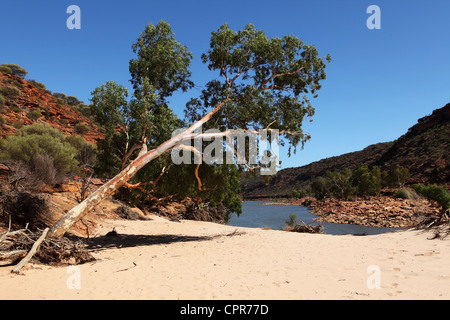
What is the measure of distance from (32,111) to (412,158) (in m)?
72.7

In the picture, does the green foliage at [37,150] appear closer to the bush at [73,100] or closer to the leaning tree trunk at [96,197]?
the leaning tree trunk at [96,197]

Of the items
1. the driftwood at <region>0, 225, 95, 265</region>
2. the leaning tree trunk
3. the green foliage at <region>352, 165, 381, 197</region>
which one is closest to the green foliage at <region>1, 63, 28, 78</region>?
the leaning tree trunk

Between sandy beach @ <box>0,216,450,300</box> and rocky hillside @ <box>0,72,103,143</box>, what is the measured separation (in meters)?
27.7

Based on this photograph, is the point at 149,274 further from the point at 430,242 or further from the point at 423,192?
the point at 423,192

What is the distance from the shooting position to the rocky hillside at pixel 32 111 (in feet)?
109

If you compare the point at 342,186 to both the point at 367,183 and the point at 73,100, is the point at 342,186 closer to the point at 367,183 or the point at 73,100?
the point at 367,183

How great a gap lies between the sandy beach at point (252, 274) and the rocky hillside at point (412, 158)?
1388 inches

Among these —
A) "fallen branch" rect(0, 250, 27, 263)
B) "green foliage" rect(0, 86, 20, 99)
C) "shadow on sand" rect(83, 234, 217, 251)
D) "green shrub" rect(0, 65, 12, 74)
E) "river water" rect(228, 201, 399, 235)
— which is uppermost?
"green shrub" rect(0, 65, 12, 74)

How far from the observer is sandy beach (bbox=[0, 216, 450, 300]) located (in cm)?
504

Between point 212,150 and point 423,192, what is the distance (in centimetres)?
3336

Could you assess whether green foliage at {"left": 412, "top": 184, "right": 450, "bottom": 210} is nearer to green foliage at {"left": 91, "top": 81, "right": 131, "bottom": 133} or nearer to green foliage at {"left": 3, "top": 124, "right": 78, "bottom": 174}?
green foliage at {"left": 91, "top": 81, "right": 131, "bottom": 133}

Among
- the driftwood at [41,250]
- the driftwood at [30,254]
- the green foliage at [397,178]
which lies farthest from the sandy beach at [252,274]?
the green foliage at [397,178]

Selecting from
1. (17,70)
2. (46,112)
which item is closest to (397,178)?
(46,112)
